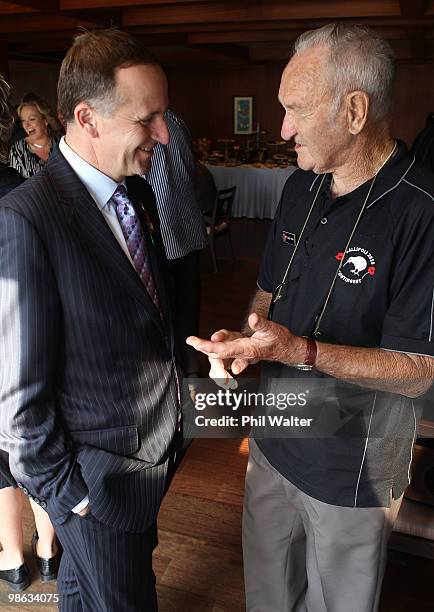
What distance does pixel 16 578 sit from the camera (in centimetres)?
213

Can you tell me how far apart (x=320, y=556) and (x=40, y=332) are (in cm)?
95

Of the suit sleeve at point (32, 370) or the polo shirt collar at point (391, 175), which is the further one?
the polo shirt collar at point (391, 175)

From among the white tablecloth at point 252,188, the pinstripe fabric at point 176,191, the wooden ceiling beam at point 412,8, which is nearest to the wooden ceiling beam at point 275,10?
the wooden ceiling beam at point 412,8

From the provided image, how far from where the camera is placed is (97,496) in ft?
4.41

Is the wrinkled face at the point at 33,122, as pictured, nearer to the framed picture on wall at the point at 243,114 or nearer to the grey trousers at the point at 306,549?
the grey trousers at the point at 306,549

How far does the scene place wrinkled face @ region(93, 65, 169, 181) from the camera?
1255mm

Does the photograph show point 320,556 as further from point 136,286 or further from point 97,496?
point 136,286

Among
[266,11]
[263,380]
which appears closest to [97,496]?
[263,380]

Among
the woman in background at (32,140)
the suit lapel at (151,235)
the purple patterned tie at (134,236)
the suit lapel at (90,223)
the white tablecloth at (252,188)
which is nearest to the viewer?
the suit lapel at (90,223)

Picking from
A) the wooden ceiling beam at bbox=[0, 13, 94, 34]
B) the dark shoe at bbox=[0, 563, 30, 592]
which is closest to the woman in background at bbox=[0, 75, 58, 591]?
the dark shoe at bbox=[0, 563, 30, 592]

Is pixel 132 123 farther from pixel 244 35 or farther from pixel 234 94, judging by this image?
pixel 234 94

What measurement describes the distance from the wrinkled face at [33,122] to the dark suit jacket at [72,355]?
2.25 m

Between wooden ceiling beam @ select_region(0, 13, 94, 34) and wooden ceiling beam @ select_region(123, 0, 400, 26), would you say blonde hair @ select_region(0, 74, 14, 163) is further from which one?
wooden ceiling beam @ select_region(0, 13, 94, 34)

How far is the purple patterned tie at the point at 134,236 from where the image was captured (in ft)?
4.59
